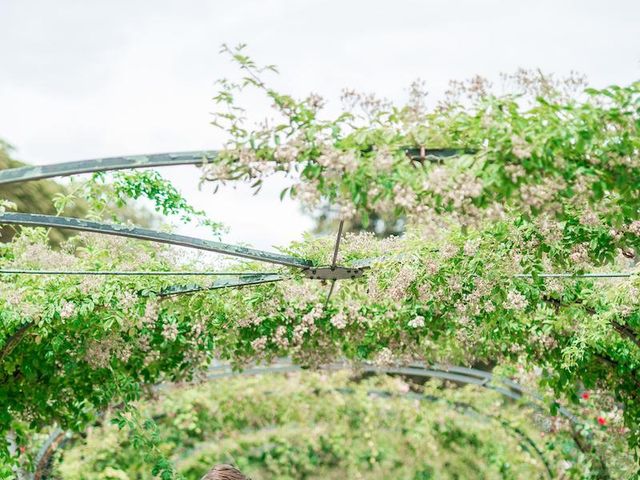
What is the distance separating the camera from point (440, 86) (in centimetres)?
261

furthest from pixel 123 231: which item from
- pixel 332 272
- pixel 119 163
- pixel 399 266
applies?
pixel 399 266

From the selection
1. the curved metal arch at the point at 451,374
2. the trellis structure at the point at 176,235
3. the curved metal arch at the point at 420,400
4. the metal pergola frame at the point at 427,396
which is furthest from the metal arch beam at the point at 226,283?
the curved metal arch at the point at 420,400

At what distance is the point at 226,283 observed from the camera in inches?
179

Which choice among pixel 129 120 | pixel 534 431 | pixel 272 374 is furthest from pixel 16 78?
pixel 534 431

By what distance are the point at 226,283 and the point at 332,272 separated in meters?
0.68

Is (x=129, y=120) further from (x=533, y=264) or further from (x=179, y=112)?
(x=533, y=264)

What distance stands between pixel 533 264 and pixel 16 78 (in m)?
16.5

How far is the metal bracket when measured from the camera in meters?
4.16

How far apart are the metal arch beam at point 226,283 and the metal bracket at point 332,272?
0.59 feet

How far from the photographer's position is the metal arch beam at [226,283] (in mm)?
4445

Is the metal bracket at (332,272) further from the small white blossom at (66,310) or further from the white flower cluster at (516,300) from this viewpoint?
the small white blossom at (66,310)

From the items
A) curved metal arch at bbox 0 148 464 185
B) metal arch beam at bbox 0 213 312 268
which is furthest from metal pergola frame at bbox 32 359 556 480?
curved metal arch at bbox 0 148 464 185

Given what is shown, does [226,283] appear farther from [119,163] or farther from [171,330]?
[119,163]

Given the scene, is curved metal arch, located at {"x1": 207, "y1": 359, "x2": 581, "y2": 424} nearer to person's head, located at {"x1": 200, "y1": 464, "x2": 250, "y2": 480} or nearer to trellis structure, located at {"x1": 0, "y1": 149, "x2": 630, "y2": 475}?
trellis structure, located at {"x1": 0, "y1": 149, "x2": 630, "y2": 475}
